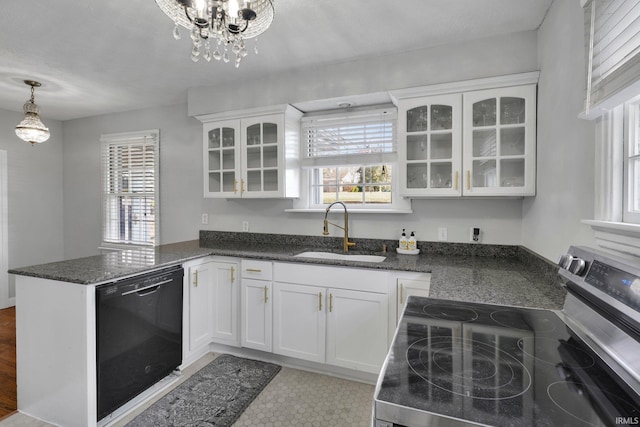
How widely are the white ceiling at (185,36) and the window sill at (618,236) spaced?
4.70 ft

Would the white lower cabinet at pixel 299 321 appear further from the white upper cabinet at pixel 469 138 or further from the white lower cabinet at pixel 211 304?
the white upper cabinet at pixel 469 138

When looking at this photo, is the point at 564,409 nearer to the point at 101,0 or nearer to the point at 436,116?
the point at 436,116

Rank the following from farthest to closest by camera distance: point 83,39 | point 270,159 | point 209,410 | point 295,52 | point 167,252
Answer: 1. point 270,159
2. point 167,252
3. point 295,52
4. point 83,39
5. point 209,410

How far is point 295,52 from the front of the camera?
2514 millimetres

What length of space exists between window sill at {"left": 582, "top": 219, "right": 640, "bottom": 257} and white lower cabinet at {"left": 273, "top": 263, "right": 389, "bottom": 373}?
120 centimetres

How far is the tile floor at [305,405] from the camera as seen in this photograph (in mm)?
1975

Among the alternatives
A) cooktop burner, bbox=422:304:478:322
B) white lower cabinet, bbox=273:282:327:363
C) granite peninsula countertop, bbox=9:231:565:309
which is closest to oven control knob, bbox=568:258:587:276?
granite peninsula countertop, bbox=9:231:565:309

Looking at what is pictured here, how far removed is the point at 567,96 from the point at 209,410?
107 inches

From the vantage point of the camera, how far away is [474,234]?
259cm

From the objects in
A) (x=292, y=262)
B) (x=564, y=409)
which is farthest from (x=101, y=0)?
(x=564, y=409)

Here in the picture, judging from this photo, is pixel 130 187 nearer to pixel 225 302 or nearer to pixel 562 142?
pixel 225 302

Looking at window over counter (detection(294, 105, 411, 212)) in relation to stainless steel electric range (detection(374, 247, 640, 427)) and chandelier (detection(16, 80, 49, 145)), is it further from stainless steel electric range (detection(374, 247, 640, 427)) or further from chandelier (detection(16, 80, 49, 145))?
chandelier (detection(16, 80, 49, 145))

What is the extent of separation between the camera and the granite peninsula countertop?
5.20 feet

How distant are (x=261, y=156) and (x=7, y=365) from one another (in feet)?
8.65
